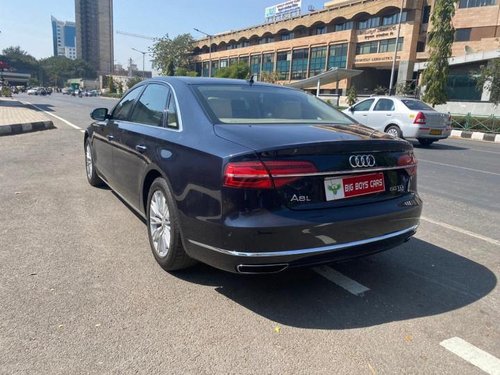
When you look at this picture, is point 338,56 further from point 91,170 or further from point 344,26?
point 91,170

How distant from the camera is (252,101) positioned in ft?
12.7

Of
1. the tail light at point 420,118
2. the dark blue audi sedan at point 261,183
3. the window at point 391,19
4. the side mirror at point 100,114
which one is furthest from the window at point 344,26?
the dark blue audi sedan at point 261,183

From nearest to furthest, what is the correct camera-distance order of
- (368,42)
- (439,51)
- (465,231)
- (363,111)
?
(465,231) → (363,111) → (439,51) → (368,42)

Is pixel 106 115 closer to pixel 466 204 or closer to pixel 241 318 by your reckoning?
pixel 241 318

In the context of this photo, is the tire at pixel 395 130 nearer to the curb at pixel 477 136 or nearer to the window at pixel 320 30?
the curb at pixel 477 136

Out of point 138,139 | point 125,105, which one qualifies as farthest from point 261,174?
point 125,105

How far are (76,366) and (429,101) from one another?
27731 millimetres

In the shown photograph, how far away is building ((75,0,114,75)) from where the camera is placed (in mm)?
136375

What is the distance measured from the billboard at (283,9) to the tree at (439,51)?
5807cm

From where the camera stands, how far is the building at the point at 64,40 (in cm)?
17634

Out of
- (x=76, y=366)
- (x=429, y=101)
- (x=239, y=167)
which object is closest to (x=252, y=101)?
(x=239, y=167)

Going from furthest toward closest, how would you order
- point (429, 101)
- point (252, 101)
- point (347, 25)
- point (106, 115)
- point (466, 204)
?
point (347, 25)
point (429, 101)
point (466, 204)
point (106, 115)
point (252, 101)

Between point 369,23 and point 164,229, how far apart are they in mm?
62934

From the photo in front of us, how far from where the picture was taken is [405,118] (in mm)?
13141
